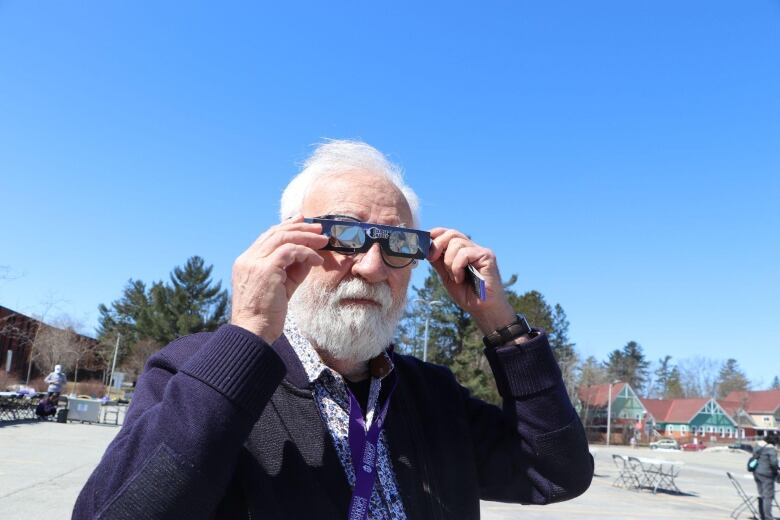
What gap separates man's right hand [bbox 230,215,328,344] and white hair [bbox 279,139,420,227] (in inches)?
19.9

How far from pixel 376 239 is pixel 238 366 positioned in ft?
1.96

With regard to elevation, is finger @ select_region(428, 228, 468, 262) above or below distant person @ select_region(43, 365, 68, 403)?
above

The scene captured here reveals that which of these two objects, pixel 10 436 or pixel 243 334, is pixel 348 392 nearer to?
pixel 243 334

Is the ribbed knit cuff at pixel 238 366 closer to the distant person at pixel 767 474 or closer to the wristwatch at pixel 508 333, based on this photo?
the wristwatch at pixel 508 333

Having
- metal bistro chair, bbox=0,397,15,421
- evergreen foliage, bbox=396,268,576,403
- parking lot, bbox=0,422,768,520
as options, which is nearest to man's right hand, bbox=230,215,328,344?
parking lot, bbox=0,422,768,520

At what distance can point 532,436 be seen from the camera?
197 centimetres

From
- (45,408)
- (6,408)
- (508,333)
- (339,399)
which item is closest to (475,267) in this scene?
(508,333)

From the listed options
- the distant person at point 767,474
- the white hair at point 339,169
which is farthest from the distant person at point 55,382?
the white hair at point 339,169

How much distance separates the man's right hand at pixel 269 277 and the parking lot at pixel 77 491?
5.91 metres

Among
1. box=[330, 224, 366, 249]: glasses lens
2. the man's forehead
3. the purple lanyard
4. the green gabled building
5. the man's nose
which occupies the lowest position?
the green gabled building

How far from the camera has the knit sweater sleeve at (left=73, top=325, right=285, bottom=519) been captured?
132 cm

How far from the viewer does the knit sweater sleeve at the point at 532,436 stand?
1.97 metres

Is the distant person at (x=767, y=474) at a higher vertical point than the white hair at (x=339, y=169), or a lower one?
lower

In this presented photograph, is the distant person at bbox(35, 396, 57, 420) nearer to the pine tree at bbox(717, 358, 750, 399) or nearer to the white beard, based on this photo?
the white beard
